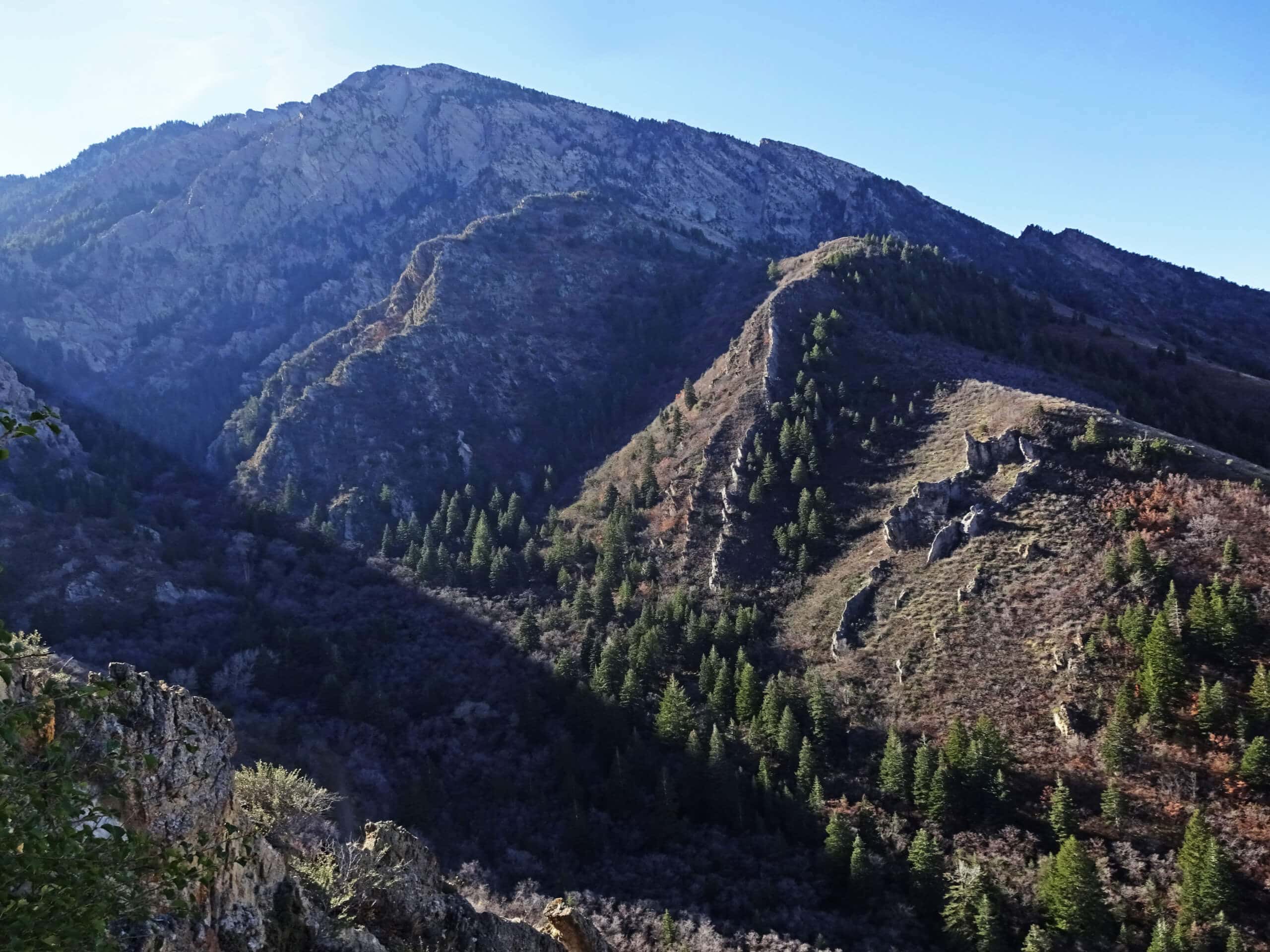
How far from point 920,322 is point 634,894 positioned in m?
72.7

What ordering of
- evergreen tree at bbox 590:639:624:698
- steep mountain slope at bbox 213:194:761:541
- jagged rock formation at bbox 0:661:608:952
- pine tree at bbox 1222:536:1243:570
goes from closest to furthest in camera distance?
1. jagged rock formation at bbox 0:661:608:952
2. pine tree at bbox 1222:536:1243:570
3. evergreen tree at bbox 590:639:624:698
4. steep mountain slope at bbox 213:194:761:541

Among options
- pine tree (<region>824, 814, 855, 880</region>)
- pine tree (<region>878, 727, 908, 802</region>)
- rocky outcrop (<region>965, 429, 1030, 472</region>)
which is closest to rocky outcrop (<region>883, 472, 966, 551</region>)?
rocky outcrop (<region>965, 429, 1030, 472</region>)

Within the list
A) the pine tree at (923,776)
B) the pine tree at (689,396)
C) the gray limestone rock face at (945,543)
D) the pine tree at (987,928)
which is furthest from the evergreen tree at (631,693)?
the pine tree at (689,396)

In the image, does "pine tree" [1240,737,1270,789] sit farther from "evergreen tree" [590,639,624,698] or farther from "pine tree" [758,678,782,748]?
"evergreen tree" [590,639,624,698]

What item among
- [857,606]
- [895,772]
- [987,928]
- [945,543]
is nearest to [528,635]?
[857,606]

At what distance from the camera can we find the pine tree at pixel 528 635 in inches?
2564

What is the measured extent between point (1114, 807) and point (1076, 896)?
5.90 metres

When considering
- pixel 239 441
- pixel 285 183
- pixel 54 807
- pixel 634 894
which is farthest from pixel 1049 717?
pixel 285 183

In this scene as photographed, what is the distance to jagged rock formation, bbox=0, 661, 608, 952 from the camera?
1326 centimetres

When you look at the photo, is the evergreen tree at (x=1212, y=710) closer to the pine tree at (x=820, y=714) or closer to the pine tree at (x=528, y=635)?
the pine tree at (x=820, y=714)

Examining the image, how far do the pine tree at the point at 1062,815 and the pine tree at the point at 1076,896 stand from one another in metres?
2.74

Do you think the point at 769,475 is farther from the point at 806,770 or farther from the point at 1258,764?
the point at 1258,764

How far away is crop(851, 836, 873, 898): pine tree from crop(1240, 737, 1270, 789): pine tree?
1863 cm

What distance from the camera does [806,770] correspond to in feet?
153
